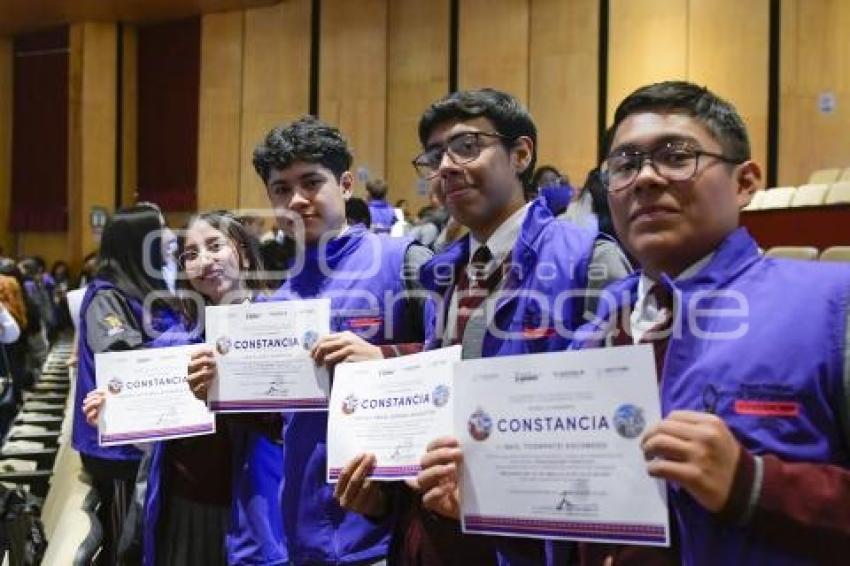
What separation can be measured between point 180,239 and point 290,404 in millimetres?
914

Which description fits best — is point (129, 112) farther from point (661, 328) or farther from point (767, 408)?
point (767, 408)

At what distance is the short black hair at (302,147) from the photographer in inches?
82.7

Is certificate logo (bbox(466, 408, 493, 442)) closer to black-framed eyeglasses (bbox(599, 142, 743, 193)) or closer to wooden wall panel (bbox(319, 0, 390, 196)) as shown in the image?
black-framed eyeglasses (bbox(599, 142, 743, 193))

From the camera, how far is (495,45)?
10539mm

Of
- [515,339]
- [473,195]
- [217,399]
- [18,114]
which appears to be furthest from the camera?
[18,114]

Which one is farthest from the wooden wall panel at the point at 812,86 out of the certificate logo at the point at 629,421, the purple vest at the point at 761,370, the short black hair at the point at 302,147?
the certificate logo at the point at 629,421

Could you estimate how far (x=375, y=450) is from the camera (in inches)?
59.5

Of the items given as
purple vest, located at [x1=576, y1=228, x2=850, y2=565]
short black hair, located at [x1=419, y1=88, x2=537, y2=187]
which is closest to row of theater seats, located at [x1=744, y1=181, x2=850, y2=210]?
short black hair, located at [x1=419, y1=88, x2=537, y2=187]

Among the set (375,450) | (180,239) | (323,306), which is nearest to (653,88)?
→ (375,450)

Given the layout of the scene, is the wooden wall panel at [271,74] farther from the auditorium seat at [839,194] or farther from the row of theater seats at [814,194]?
the auditorium seat at [839,194]

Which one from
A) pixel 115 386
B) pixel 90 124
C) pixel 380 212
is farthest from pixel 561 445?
pixel 90 124

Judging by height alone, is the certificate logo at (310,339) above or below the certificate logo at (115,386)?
above

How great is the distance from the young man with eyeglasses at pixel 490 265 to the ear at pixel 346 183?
0.43 meters

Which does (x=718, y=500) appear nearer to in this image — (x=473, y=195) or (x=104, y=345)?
(x=473, y=195)
